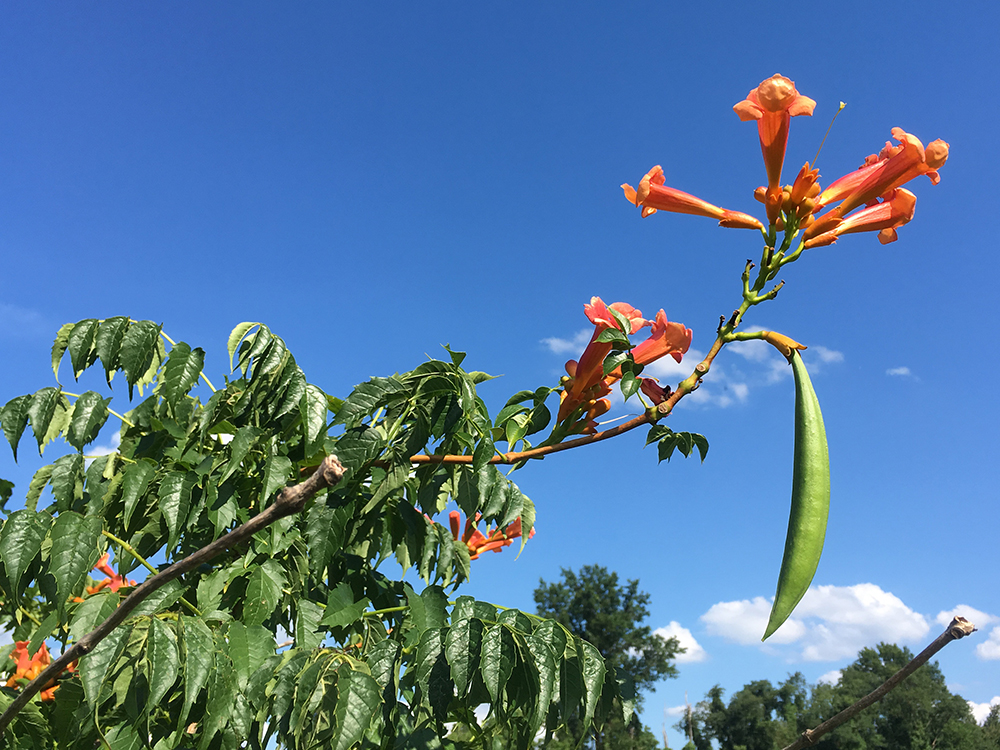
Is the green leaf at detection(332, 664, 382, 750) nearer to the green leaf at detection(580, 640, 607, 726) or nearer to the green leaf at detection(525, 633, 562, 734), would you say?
the green leaf at detection(525, 633, 562, 734)

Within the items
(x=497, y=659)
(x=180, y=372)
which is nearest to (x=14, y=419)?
(x=180, y=372)

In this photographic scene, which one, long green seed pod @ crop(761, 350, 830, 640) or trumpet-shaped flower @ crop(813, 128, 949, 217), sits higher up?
trumpet-shaped flower @ crop(813, 128, 949, 217)

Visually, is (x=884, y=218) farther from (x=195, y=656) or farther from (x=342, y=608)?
(x=195, y=656)

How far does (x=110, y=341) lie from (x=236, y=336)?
458 mm

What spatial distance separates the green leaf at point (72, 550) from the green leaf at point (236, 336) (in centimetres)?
74

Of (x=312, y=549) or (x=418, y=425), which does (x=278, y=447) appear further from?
(x=418, y=425)

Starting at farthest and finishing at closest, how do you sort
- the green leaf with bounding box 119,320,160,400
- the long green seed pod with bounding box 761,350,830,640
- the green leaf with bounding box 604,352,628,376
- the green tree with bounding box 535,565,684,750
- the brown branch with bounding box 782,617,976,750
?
the green tree with bounding box 535,565,684,750
the green leaf with bounding box 119,320,160,400
the green leaf with bounding box 604,352,628,376
the long green seed pod with bounding box 761,350,830,640
the brown branch with bounding box 782,617,976,750

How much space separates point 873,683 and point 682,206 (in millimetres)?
66270

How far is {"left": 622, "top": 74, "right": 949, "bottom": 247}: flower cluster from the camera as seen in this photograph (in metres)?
1.88

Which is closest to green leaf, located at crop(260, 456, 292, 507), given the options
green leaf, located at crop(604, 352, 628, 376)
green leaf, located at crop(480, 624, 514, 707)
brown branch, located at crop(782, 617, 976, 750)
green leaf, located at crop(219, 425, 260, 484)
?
green leaf, located at crop(219, 425, 260, 484)

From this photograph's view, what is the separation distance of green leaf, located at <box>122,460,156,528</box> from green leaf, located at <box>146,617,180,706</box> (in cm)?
59

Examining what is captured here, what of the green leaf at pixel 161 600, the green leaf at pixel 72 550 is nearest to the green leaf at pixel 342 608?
the green leaf at pixel 161 600

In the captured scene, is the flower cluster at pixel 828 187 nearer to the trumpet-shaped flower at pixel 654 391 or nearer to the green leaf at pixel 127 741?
the trumpet-shaped flower at pixel 654 391

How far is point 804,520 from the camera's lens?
1360mm
